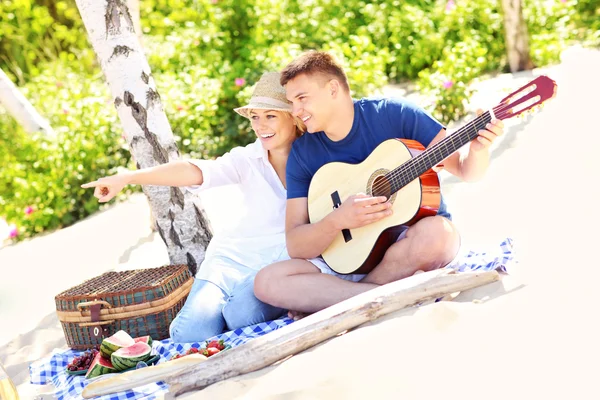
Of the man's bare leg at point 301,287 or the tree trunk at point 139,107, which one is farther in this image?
the tree trunk at point 139,107

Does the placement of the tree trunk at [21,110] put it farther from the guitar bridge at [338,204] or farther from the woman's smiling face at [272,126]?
the guitar bridge at [338,204]

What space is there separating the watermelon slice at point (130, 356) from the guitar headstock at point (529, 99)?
2086 millimetres

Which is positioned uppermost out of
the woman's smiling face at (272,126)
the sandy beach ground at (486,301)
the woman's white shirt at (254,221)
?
the woman's smiling face at (272,126)

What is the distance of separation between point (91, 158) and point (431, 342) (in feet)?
19.8

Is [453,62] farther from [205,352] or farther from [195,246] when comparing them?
[205,352]

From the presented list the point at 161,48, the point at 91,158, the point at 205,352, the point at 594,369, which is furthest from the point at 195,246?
the point at 161,48

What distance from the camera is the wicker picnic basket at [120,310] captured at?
14.1 feet

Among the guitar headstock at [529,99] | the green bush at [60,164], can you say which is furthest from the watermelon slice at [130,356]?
the green bush at [60,164]

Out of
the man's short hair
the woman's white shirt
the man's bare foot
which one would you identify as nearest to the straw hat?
the man's short hair

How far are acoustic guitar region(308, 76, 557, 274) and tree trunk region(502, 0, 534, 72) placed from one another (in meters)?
4.85

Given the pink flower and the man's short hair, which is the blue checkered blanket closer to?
the man's short hair

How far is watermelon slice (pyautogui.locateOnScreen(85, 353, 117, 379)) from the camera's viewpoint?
383 cm

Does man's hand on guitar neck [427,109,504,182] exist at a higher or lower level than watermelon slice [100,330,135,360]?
higher

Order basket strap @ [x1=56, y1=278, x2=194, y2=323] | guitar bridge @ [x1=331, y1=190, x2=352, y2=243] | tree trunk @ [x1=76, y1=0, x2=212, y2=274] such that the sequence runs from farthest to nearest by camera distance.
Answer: tree trunk @ [x1=76, y1=0, x2=212, y2=274] → basket strap @ [x1=56, y1=278, x2=194, y2=323] → guitar bridge @ [x1=331, y1=190, x2=352, y2=243]
